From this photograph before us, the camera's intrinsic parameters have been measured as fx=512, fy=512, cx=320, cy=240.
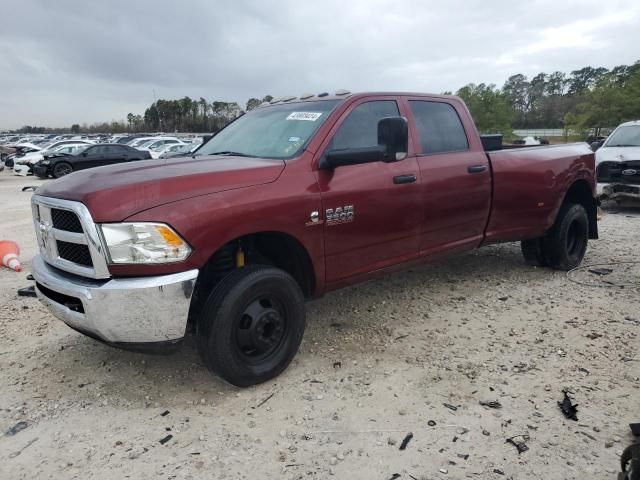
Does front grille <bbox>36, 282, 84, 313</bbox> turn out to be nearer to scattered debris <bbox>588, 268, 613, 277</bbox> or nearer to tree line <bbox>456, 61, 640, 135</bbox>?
scattered debris <bbox>588, 268, 613, 277</bbox>

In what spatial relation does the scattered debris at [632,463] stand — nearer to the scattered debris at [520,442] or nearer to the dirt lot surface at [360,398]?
the dirt lot surface at [360,398]

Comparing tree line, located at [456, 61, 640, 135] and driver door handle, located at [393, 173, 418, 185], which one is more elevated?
tree line, located at [456, 61, 640, 135]

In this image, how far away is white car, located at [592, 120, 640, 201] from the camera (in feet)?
31.9

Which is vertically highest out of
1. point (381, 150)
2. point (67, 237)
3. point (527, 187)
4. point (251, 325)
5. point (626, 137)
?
point (381, 150)

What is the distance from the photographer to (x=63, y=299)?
121 inches

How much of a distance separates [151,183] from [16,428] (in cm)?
160

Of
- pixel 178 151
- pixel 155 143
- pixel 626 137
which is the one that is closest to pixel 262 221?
pixel 178 151

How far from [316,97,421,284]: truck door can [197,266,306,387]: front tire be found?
0.46 m

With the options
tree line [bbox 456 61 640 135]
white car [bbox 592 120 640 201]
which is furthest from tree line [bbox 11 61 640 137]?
white car [bbox 592 120 640 201]

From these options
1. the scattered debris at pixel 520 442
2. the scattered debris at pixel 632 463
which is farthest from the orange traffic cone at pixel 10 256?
the scattered debris at pixel 632 463

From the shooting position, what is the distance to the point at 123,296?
9.09 ft

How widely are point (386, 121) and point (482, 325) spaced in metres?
1.93

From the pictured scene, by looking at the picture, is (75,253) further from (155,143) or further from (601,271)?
(155,143)

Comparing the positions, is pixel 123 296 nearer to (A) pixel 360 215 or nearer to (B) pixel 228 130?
(A) pixel 360 215
